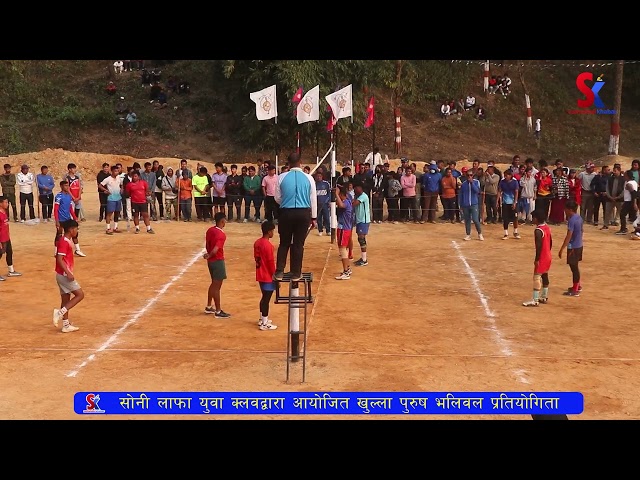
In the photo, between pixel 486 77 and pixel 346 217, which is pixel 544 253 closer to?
pixel 346 217

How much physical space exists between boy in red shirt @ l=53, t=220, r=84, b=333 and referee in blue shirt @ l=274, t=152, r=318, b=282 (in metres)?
4.25

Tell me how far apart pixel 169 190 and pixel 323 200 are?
5537 mm

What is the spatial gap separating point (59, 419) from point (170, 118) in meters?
38.2

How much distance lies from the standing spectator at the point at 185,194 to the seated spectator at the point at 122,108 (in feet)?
72.3

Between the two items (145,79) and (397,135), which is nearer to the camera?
(397,135)

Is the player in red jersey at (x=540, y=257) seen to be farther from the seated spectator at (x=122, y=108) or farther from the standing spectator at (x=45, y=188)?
the seated spectator at (x=122, y=108)

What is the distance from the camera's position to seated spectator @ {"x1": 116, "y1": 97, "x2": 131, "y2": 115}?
4631cm

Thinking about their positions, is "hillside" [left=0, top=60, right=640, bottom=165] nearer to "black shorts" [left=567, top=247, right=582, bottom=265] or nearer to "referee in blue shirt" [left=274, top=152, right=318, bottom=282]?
"black shorts" [left=567, top=247, right=582, bottom=265]

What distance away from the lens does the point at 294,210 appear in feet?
35.9

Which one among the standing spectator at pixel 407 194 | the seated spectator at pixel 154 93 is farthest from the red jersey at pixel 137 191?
the seated spectator at pixel 154 93

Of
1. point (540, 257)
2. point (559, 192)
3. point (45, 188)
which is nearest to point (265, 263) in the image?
point (540, 257)

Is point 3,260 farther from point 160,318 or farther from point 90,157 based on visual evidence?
point 90,157

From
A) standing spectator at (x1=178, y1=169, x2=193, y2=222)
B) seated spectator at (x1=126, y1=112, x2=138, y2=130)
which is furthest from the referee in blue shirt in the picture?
seated spectator at (x1=126, y1=112, x2=138, y2=130)

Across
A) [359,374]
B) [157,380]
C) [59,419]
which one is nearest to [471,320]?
[359,374]
